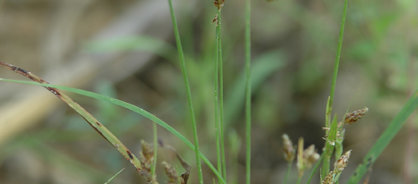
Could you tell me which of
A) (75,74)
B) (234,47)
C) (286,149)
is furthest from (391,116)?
(75,74)

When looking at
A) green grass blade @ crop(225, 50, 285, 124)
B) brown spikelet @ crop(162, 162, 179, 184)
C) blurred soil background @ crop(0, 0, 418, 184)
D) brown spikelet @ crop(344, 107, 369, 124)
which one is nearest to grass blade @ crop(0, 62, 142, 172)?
brown spikelet @ crop(162, 162, 179, 184)

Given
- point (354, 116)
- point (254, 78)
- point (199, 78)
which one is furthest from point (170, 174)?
point (254, 78)

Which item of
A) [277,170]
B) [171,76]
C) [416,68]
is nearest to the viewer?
[416,68]

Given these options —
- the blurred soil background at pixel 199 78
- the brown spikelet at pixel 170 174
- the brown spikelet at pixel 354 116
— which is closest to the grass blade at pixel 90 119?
the brown spikelet at pixel 170 174

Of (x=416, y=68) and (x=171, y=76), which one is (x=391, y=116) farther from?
(x=171, y=76)

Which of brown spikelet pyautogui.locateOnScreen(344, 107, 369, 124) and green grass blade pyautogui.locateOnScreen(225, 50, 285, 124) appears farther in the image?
green grass blade pyautogui.locateOnScreen(225, 50, 285, 124)

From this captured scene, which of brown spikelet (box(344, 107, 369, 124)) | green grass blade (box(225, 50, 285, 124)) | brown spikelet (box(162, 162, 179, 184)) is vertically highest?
green grass blade (box(225, 50, 285, 124))

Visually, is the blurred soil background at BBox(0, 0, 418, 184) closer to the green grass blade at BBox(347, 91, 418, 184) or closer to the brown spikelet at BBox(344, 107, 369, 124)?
the green grass blade at BBox(347, 91, 418, 184)

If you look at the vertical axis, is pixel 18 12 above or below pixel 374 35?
above
